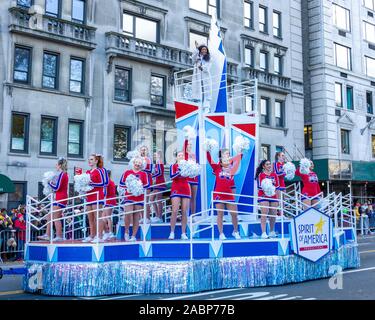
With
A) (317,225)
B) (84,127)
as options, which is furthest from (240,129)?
(84,127)

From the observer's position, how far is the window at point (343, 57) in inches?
1491

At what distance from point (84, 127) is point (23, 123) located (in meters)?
2.97

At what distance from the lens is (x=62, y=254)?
10594 millimetres

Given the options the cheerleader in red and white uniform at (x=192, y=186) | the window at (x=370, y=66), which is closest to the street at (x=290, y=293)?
the cheerleader in red and white uniform at (x=192, y=186)

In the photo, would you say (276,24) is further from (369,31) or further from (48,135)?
(48,135)


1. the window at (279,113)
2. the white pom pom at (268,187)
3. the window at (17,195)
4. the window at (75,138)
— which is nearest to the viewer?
the white pom pom at (268,187)

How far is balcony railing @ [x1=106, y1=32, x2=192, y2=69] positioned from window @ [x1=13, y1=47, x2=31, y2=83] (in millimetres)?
4049

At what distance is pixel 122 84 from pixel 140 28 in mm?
3375

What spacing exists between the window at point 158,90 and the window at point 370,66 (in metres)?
Result: 20.0

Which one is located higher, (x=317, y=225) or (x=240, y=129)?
(x=240, y=129)

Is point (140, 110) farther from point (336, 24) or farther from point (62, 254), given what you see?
point (336, 24)

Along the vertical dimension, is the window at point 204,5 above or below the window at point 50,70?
above

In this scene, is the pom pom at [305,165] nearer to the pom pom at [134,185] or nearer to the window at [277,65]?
the pom pom at [134,185]

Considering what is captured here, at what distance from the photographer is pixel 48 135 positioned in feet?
77.9
